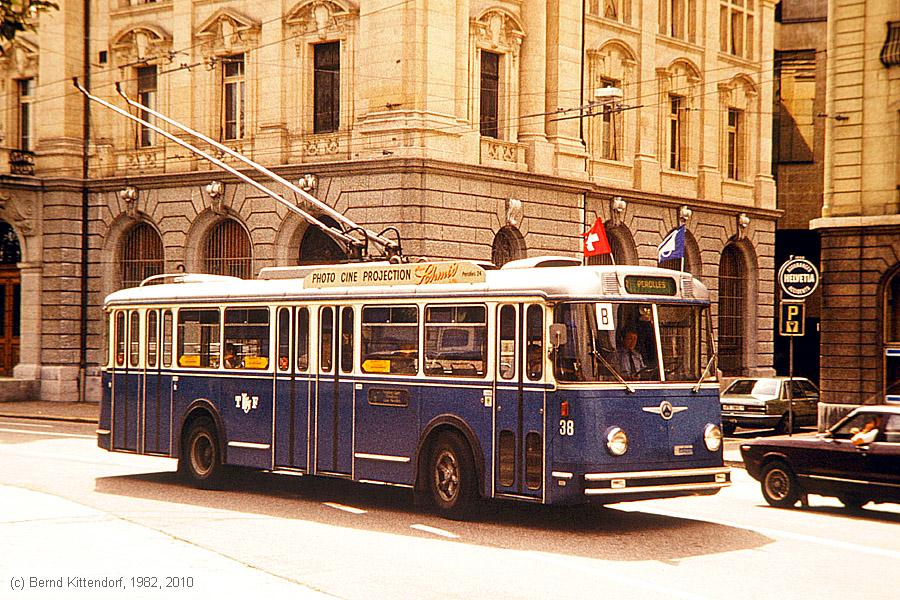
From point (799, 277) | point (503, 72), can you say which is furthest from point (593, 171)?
point (799, 277)

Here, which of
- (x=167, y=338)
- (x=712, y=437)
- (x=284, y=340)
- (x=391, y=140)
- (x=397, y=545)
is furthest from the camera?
(x=391, y=140)

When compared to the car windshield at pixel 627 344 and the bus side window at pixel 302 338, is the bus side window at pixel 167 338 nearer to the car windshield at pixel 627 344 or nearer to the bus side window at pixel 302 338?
the bus side window at pixel 302 338

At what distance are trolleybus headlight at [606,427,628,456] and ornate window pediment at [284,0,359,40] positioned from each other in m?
23.5

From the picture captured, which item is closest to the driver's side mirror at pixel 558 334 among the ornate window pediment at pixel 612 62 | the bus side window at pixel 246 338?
the bus side window at pixel 246 338

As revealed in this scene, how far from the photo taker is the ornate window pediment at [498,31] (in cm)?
3744

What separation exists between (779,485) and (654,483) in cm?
381

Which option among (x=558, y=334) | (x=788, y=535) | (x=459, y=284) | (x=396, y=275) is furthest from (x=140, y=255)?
(x=788, y=535)

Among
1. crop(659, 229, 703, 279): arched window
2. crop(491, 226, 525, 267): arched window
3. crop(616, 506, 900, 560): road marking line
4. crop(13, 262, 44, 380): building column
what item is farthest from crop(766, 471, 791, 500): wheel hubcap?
crop(13, 262, 44, 380): building column

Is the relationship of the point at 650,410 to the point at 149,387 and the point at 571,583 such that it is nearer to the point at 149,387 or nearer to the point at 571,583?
the point at 571,583

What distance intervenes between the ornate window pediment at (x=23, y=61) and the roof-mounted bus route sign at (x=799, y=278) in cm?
2866

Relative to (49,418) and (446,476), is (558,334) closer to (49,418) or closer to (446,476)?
(446,476)

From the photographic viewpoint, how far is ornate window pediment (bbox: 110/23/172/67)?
41.6 m

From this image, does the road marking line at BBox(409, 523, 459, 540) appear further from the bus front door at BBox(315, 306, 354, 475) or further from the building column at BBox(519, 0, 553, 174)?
the building column at BBox(519, 0, 553, 174)

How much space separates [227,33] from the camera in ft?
131
